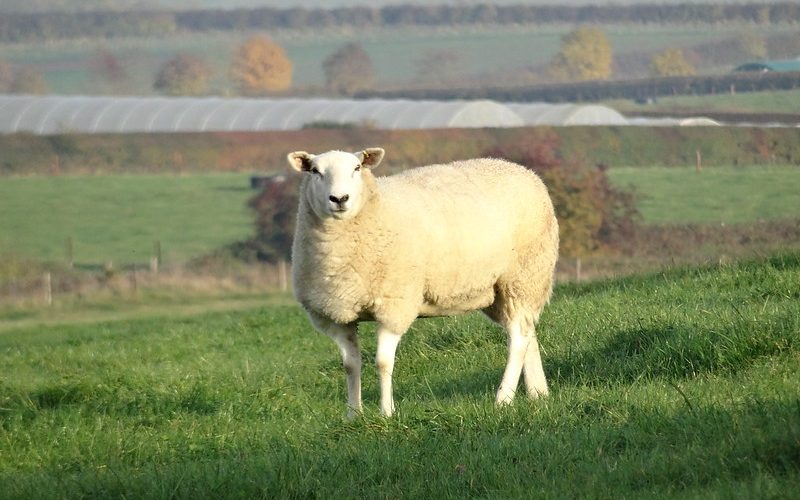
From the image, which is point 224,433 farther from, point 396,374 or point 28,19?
point 28,19

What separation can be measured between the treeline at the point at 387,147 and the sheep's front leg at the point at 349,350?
1139 inches

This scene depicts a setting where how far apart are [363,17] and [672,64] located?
25152mm

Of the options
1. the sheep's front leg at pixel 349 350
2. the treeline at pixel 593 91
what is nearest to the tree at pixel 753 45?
the treeline at pixel 593 91

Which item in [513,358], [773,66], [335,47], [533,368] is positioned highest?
[513,358]

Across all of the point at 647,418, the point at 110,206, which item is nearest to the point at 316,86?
the point at 110,206

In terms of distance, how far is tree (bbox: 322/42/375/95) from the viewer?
6925 cm

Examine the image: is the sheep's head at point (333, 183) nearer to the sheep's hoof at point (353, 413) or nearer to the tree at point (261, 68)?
the sheep's hoof at point (353, 413)

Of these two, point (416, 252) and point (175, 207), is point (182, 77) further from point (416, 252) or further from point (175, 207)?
point (416, 252)

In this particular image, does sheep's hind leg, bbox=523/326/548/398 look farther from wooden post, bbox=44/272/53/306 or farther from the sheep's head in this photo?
wooden post, bbox=44/272/53/306

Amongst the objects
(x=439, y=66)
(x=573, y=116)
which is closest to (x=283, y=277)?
(x=573, y=116)

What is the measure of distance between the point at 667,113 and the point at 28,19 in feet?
123

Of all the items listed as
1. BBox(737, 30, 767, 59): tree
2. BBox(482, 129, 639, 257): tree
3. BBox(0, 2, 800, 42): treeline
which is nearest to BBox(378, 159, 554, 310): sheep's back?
BBox(482, 129, 639, 257): tree

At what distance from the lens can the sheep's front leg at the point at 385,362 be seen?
761 cm

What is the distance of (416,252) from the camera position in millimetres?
7855
